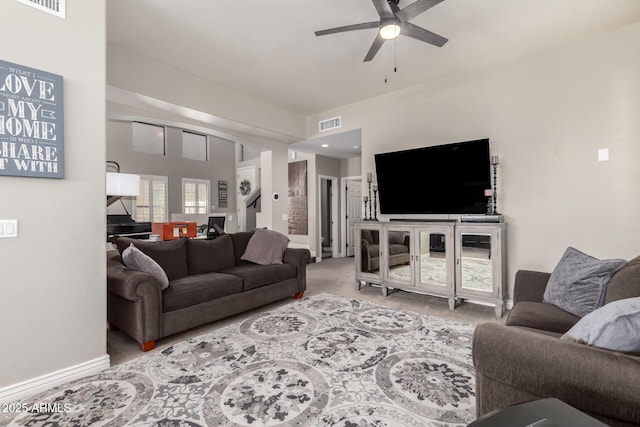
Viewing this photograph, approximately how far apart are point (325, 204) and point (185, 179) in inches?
187

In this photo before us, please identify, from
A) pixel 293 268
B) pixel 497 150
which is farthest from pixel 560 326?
pixel 293 268

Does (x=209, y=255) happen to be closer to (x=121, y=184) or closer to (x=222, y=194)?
(x=121, y=184)

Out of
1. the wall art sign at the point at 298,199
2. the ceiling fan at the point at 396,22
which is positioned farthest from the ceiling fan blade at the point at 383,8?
the wall art sign at the point at 298,199

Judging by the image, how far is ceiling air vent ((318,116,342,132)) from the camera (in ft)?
17.5

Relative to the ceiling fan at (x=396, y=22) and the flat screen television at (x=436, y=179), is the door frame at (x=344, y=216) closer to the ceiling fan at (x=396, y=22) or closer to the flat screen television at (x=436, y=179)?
the flat screen television at (x=436, y=179)

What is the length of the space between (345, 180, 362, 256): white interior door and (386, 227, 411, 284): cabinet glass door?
3.43m

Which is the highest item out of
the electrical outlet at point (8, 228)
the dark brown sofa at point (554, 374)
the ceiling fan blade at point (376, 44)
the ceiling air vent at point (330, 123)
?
the ceiling air vent at point (330, 123)

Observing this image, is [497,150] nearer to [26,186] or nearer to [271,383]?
[271,383]

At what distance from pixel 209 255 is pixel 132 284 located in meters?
1.26

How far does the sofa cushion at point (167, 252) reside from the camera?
10.4 ft

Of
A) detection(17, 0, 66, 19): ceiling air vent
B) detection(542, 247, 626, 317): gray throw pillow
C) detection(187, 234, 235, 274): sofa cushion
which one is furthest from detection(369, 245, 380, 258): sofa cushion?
detection(17, 0, 66, 19): ceiling air vent

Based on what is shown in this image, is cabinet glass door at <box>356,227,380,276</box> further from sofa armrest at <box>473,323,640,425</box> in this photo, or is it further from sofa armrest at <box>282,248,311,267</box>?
sofa armrest at <box>473,323,640,425</box>

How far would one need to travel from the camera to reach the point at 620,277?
1719mm

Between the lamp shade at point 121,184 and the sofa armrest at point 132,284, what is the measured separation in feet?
3.38
